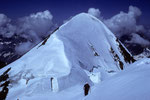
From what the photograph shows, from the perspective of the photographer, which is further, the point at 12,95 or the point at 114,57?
the point at 114,57

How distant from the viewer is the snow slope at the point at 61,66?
2616 centimetres

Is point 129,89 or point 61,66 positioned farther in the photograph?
point 61,66

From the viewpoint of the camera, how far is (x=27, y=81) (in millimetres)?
27594

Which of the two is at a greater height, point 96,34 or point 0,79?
point 96,34

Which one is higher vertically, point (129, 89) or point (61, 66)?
point (61, 66)

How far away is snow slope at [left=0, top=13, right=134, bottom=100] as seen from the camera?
26156 mm

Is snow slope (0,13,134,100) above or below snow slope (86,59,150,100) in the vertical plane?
above

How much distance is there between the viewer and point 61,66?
30516 mm

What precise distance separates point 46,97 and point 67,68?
8404 mm

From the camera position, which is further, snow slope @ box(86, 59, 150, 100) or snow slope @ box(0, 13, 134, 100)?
snow slope @ box(0, 13, 134, 100)

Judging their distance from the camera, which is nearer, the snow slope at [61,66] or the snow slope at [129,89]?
the snow slope at [129,89]

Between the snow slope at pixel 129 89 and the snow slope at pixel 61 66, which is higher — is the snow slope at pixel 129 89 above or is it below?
below

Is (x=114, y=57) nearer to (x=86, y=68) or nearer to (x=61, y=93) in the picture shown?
(x=86, y=68)

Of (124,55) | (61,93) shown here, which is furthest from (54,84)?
(124,55)
